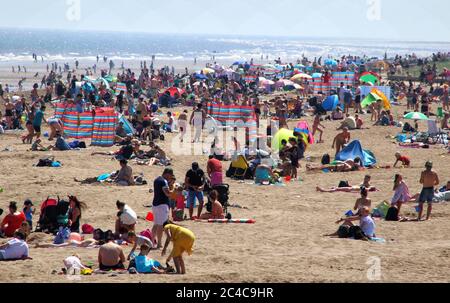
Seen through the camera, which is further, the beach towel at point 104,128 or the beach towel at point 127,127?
the beach towel at point 127,127

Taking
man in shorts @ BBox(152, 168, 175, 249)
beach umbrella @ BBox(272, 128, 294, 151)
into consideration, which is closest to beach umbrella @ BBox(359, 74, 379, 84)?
beach umbrella @ BBox(272, 128, 294, 151)

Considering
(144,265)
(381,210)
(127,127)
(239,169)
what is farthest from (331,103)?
(144,265)

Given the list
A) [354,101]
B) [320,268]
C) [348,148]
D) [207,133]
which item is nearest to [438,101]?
[354,101]

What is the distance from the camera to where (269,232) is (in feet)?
44.8

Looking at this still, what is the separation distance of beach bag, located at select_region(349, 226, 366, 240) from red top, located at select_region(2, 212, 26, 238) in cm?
512

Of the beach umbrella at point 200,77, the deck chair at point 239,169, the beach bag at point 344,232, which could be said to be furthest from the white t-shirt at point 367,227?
the beach umbrella at point 200,77

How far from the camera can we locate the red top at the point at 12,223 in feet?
42.3

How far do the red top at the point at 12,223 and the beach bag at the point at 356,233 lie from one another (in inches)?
202

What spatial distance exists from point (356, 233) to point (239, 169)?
6.18 meters

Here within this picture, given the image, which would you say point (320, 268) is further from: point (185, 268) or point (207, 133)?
point (207, 133)

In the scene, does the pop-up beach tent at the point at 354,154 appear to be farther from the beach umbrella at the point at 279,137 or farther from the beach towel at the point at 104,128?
the beach towel at the point at 104,128

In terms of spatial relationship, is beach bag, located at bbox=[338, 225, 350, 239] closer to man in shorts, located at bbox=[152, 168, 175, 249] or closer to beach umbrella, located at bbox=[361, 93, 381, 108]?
man in shorts, located at bbox=[152, 168, 175, 249]

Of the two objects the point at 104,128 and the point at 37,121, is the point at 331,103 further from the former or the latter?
the point at 37,121

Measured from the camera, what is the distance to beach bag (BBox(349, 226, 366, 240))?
42.7 feet
